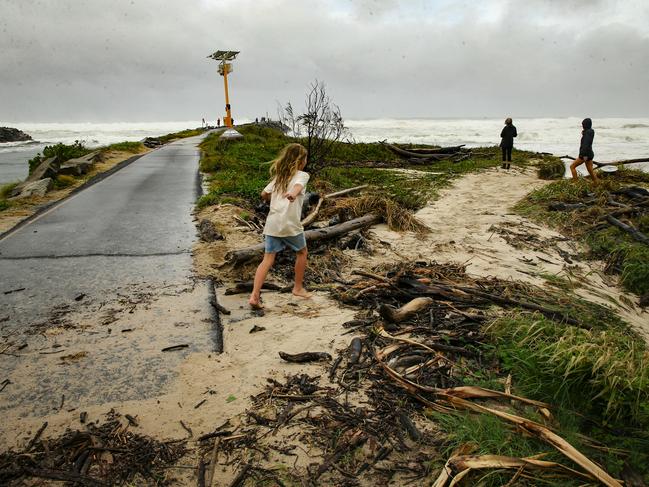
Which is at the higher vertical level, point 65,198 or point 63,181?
point 63,181

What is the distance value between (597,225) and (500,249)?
2697mm

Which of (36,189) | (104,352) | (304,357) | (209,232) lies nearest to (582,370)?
(304,357)

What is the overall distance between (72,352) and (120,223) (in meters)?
4.92

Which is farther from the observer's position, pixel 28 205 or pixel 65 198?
pixel 65 198

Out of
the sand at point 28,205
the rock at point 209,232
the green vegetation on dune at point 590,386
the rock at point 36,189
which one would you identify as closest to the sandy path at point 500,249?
the green vegetation on dune at point 590,386

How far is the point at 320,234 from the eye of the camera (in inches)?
257

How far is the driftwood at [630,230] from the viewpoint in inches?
287

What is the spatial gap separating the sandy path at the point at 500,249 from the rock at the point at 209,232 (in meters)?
2.45

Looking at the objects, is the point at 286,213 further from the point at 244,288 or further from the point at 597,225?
the point at 597,225

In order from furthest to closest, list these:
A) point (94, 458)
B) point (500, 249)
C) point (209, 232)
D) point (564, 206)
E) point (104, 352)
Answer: point (564, 206) → point (209, 232) → point (500, 249) → point (104, 352) → point (94, 458)

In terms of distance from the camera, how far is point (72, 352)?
142 inches

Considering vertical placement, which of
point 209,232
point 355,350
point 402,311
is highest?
point 209,232

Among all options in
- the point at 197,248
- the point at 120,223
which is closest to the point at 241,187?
the point at 120,223

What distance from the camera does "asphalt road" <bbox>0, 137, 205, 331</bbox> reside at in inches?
192
